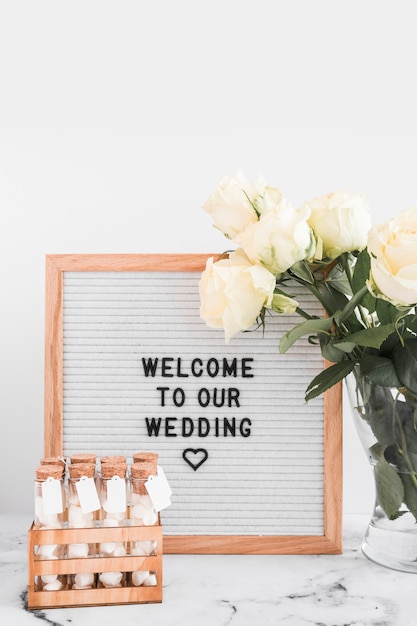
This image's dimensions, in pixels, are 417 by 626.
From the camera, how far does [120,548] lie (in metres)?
0.93

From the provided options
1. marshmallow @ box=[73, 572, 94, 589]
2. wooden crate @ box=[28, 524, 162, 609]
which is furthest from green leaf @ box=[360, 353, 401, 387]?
marshmallow @ box=[73, 572, 94, 589]

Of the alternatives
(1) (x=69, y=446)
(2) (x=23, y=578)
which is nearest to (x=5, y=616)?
(2) (x=23, y=578)

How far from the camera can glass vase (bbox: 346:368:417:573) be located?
99 cm

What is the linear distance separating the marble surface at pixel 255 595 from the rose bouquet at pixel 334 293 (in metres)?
0.12

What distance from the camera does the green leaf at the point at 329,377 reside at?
996 mm

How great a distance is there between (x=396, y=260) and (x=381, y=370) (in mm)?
181

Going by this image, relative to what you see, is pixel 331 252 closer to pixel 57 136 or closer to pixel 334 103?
pixel 334 103

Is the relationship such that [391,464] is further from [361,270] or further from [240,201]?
[240,201]

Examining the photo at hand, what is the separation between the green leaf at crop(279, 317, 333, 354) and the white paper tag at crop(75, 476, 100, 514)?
33 cm

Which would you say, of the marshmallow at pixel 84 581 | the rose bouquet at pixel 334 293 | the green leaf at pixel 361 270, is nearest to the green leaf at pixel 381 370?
A: the rose bouquet at pixel 334 293

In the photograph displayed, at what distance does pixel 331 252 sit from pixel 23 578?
0.65m

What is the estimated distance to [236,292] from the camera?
952 millimetres

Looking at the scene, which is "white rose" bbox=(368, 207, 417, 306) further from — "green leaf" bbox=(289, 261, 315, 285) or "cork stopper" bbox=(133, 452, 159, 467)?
"cork stopper" bbox=(133, 452, 159, 467)

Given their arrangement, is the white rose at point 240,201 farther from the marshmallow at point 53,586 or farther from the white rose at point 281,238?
the marshmallow at point 53,586
